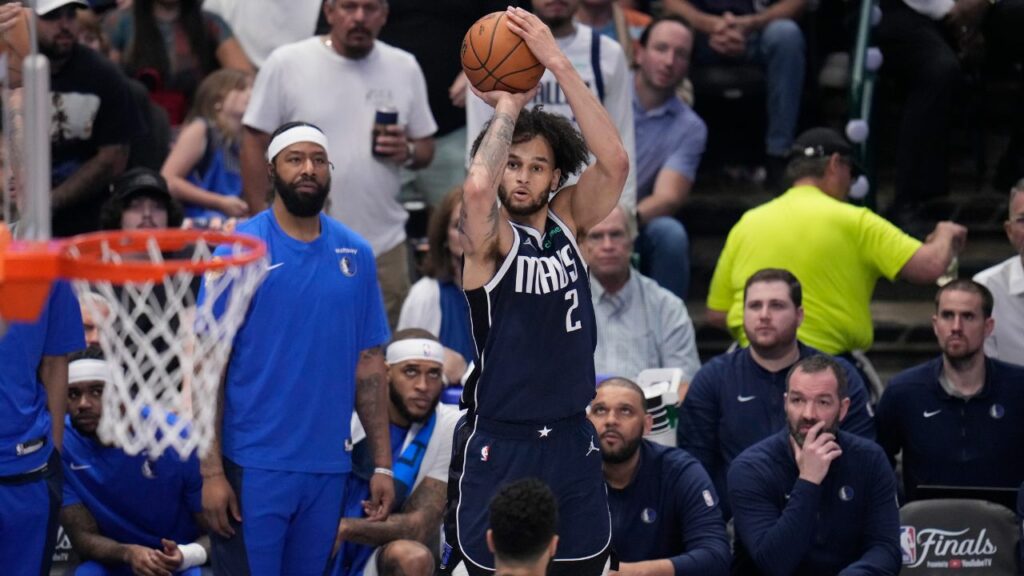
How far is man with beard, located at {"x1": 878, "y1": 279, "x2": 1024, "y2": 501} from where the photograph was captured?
29.5ft

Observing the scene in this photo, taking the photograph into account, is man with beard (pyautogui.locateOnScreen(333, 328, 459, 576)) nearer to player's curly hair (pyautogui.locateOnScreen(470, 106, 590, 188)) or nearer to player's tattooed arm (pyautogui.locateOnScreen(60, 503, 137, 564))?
player's tattooed arm (pyautogui.locateOnScreen(60, 503, 137, 564))

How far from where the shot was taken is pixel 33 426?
725 cm

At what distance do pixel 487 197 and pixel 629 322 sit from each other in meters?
3.62

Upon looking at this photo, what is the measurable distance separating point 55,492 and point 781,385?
12.2ft

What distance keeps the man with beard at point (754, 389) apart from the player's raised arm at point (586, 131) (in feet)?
7.77

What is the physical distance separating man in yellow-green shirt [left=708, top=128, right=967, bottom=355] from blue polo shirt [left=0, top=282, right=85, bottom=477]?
392 centimetres

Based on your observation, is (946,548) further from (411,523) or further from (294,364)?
(294,364)

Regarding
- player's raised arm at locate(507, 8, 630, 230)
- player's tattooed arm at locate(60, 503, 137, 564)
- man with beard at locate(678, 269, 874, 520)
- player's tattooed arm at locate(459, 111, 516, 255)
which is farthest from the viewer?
man with beard at locate(678, 269, 874, 520)

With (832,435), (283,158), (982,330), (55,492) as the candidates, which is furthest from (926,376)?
(55,492)

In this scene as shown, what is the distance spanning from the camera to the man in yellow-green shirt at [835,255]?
9531 mm

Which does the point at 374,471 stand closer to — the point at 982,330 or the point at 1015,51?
the point at 982,330

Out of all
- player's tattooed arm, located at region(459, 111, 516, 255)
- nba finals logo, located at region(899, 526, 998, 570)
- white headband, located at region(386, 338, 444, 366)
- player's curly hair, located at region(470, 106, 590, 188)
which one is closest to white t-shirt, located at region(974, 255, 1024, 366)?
nba finals logo, located at region(899, 526, 998, 570)

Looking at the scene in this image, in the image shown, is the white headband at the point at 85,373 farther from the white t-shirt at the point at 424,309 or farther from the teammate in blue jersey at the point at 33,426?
the white t-shirt at the point at 424,309

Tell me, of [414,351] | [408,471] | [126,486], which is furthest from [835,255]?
[126,486]
